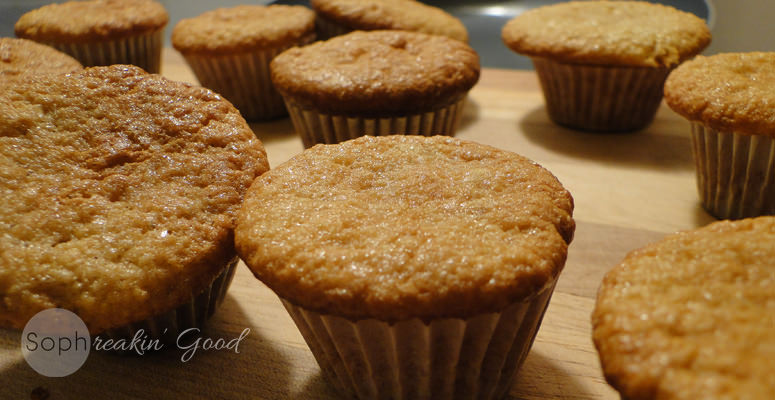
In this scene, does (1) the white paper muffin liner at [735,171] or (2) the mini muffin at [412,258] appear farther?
(1) the white paper muffin liner at [735,171]

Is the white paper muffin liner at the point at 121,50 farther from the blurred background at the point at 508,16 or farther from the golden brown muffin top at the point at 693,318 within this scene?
the golden brown muffin top at the point at 693,318

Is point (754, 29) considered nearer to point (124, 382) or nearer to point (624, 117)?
point (624, 117)

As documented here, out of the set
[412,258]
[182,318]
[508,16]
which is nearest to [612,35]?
[508,16]

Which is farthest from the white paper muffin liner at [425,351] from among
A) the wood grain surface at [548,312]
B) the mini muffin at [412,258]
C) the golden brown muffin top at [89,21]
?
the golden brown muffin top at [89,21]

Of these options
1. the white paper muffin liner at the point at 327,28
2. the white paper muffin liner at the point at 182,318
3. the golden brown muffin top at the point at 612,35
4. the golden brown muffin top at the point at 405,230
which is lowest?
the white paper muffin liner at the point at 182,318

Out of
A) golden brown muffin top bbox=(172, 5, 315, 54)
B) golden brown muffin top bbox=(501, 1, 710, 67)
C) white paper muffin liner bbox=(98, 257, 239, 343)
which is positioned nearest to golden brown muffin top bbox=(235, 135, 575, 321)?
white paper muffin liner bbox=(98, 257, 239, 343)

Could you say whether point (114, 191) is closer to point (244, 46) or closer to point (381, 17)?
point (244, 46)

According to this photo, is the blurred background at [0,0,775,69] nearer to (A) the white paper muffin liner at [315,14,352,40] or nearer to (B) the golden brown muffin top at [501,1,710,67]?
(B) the golden brown muffin top at [501,1,710,67]
